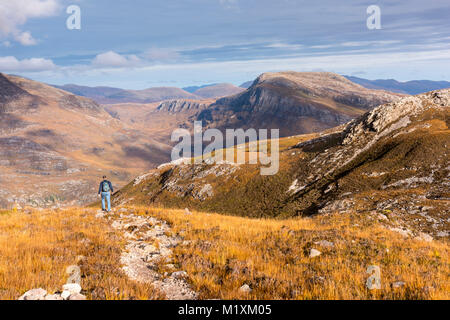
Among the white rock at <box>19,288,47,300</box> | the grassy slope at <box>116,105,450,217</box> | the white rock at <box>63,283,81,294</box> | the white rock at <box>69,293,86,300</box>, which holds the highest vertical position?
the white rock at <box>19,288,47,300</box>

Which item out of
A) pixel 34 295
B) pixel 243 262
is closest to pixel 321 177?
pixel 243 262

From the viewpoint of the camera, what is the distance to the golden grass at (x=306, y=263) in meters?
7.08

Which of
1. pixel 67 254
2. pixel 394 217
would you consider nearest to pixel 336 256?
pixel 67 254

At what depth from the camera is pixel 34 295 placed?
6.27 meters

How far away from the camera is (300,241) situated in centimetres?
1236

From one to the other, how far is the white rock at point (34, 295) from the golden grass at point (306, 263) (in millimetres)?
4110

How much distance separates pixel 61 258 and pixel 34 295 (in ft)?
9.89

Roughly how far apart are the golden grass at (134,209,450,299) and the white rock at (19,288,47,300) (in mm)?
4110

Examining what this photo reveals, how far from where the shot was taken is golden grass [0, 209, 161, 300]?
23.0ft

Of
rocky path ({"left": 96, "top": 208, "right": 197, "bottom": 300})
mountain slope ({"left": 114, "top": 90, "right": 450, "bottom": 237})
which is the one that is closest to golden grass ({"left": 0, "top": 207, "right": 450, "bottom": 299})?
rocky path ({"left": 96, "top": 208, "right": 197, "bottom": 300})

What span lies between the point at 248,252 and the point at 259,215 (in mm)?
36790

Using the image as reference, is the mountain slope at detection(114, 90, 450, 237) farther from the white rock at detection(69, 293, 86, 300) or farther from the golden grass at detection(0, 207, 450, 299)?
the white rock at detection(69, 293, 86, 300)

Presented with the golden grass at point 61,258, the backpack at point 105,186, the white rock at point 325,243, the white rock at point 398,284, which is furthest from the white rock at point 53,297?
the backpack at point 105,186
